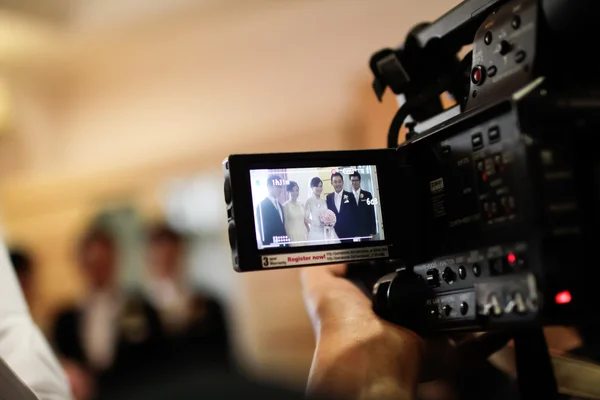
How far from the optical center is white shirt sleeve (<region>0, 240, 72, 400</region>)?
2.85 feet

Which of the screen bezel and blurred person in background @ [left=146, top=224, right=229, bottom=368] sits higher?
the screen bezel

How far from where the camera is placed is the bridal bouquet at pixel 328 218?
0.79 meters

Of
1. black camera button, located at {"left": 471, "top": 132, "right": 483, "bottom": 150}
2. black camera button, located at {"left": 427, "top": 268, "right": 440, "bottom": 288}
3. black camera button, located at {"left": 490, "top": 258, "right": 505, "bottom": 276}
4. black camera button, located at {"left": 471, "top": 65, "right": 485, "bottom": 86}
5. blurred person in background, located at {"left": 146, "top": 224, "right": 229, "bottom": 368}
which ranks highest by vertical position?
black camera button, located at {"left": 471, "top": 65, "right": 485, "bottom": 86}

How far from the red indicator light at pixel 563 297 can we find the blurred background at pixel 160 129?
197cm

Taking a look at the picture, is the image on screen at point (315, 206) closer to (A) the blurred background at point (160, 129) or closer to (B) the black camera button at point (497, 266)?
(B) the black camera button at point (497, 266)

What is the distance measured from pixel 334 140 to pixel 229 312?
0.89m

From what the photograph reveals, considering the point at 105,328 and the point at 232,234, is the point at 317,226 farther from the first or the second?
the point at 105,328

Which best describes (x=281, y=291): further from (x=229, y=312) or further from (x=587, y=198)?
(x=587, y=198)

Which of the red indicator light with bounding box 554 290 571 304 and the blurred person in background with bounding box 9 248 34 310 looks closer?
the red indicator light with bounding box 554 290 571 304

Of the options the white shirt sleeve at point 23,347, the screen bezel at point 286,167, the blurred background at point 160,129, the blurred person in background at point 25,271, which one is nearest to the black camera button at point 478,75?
the screen bezel at point 286,167

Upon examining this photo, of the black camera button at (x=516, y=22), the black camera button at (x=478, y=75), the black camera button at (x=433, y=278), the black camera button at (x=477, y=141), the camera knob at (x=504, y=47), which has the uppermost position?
the black camera button at (x=516, y=22)

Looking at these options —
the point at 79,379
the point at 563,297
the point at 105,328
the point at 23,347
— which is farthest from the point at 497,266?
the point at 105,328

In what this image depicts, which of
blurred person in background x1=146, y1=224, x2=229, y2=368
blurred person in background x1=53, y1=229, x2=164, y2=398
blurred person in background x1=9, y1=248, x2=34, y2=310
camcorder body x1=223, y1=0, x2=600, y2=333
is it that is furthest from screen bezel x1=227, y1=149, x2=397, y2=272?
blurred person in background x1=9, y1=248, x2=34, y2=310

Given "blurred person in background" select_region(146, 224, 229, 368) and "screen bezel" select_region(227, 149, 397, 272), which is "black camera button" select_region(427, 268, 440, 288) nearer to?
"screen bezel" select_region(227, 149, 397, 272)
